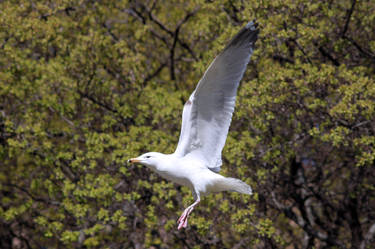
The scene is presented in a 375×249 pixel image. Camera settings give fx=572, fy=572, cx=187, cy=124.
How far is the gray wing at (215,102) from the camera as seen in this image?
7.44 m

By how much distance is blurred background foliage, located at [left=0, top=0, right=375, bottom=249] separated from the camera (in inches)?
440

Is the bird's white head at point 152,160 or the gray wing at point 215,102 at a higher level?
the gray wing at point 215,102

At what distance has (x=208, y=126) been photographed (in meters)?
7.80

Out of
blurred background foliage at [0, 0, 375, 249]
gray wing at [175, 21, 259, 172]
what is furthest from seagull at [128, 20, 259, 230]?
blurred background foliage at [0, 0, 375, 249]

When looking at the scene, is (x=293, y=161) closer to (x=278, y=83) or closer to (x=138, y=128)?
(x=278, y=83)

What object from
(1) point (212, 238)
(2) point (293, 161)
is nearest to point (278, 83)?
(2) point (293, 161)

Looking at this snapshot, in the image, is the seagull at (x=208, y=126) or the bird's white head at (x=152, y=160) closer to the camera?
the seagull at (x=208, y=126)

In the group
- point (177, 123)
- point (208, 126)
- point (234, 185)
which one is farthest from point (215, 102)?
point (177, 123)

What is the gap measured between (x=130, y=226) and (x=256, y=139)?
3.62m

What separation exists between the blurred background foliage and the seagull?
318 centimetres

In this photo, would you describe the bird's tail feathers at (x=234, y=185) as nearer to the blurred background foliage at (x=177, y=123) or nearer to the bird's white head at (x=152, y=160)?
the bird's white head at (x=152, y=160)

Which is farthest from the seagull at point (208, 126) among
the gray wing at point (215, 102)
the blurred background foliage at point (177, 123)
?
the blurred background foliage at point (177, 123)

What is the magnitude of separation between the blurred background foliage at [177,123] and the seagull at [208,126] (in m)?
3.18

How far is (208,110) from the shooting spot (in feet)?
25.2
